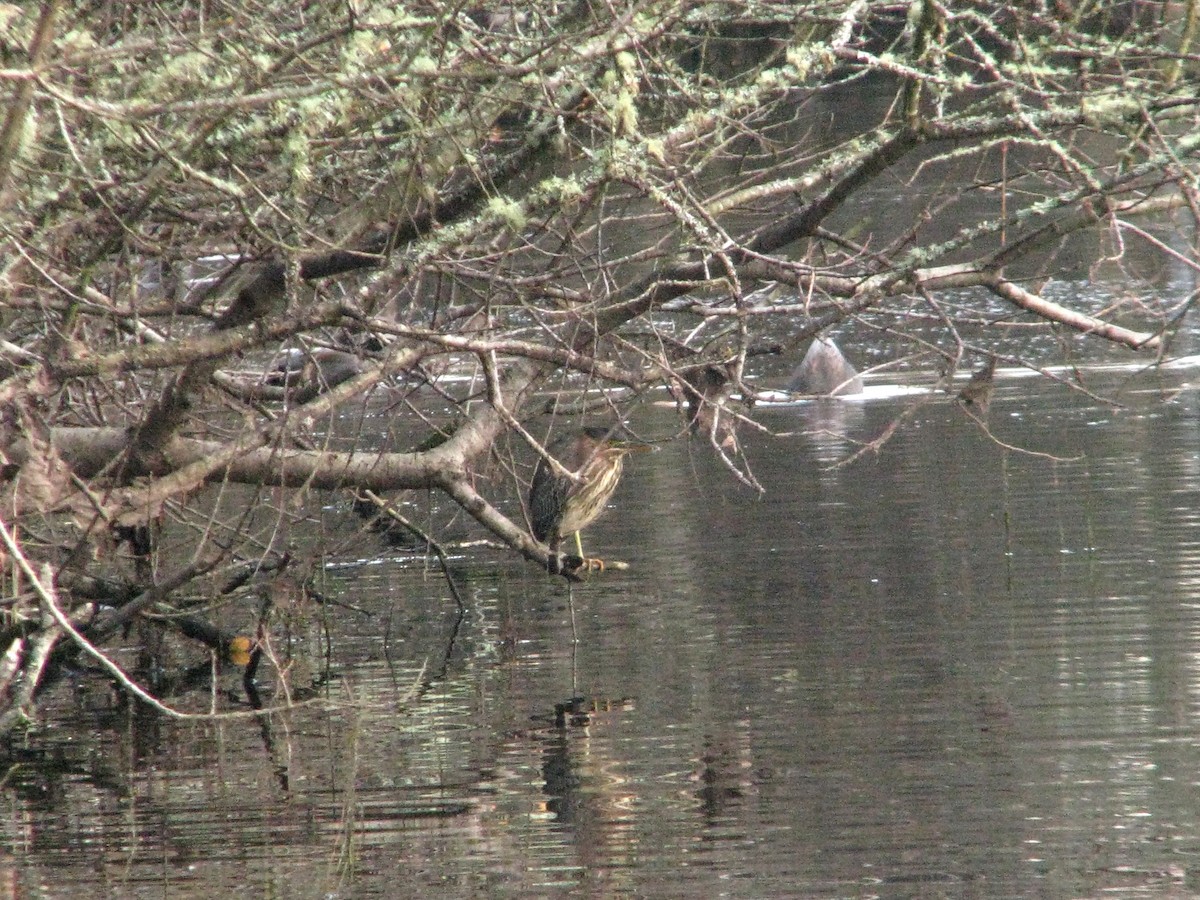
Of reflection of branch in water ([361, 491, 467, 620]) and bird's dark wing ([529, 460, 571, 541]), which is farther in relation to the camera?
bird's dark wing ([529, 460, 571, 541])

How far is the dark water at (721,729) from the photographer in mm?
5281

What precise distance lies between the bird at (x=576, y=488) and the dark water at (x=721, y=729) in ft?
1.00

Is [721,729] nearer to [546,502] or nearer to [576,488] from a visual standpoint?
[576,488]

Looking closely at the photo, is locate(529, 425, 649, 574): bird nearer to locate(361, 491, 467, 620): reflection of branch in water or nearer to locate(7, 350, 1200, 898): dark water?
locate(7, 350, 1200, 898): dark water

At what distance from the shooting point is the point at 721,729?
6559mm

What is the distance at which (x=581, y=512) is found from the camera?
8.98 meters

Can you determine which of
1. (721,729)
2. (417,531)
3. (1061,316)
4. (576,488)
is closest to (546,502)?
(576,488)

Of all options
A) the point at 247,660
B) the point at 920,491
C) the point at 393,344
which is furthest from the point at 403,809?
the point at 920,491

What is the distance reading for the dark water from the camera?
17.3 feet

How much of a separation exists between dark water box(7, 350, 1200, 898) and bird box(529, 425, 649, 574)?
0.31 meters

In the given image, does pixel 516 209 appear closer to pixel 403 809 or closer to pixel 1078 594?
pixel 403 809

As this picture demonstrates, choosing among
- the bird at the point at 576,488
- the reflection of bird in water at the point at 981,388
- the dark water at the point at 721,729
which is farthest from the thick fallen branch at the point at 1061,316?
the bird at the point at 576,488

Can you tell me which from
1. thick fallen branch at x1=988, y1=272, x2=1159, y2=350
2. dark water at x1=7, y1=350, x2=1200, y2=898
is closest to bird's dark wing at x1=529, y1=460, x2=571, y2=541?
dark water at x1=7, y1=350, x2=1200, y2=898

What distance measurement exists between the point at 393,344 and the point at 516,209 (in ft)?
4.93
